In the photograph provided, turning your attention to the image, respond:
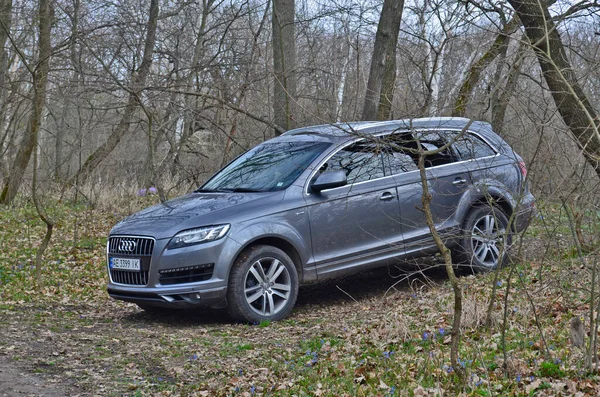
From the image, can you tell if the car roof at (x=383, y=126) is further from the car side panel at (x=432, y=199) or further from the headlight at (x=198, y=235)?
the headlight at (x=198, y=235)

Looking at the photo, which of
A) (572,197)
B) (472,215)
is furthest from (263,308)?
(572,197)

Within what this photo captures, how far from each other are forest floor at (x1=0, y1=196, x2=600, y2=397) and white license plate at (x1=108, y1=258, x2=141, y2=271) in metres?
0.61

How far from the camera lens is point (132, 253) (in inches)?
312

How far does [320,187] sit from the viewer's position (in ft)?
26.8

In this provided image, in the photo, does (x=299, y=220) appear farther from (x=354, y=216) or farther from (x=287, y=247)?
(x=354, y=216)

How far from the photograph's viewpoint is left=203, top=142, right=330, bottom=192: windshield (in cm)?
838

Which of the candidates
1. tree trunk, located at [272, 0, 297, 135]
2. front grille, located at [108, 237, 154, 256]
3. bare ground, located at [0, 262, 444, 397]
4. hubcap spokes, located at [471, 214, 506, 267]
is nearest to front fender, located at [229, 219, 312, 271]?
bare ground, located at [0, 262, 444, 397]

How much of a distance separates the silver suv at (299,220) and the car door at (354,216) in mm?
13

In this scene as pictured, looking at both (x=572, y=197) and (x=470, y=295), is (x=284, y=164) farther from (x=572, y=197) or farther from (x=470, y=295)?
(x=572, y=197)

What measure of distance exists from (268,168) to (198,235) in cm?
146

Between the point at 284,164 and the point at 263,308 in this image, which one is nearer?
the point at 263,308

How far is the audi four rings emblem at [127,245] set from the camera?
26.0 feet

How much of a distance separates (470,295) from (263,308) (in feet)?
6.78

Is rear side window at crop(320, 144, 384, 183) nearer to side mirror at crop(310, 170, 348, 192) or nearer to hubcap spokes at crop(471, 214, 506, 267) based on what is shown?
side mirror at crop(310, 170, 348, 192)
